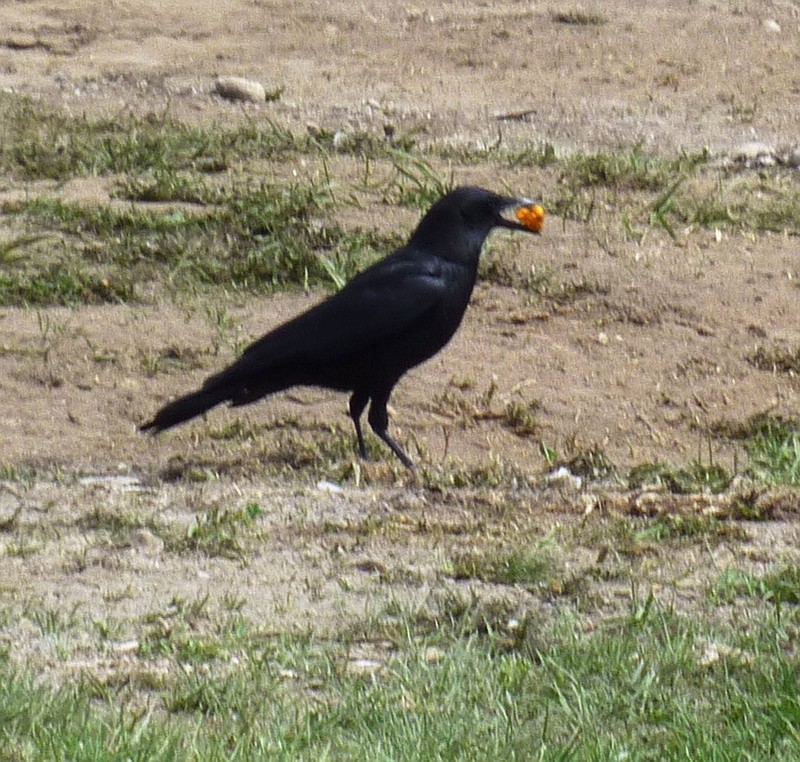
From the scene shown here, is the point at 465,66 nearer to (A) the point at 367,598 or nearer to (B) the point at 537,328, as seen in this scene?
(B) the point at 537,328

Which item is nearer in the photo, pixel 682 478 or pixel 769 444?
pixel 682 478

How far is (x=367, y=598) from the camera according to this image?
5.04 m

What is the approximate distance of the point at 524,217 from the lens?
712 cm

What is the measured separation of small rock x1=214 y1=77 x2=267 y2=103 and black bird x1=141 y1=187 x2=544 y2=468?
3852 mm

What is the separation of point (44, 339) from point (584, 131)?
3.77 metres

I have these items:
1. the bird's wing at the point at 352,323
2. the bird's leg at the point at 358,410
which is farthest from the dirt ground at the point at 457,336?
the bird's wing at the point at 352,323

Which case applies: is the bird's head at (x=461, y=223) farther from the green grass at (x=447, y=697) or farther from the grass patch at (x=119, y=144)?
the grass patch at (x=119, y=144)

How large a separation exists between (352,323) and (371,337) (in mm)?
94

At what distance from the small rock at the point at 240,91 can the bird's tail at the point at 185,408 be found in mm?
4237

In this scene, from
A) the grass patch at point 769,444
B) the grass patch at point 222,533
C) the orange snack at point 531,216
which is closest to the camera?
the grass patch at point 222,533

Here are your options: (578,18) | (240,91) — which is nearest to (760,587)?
(240,91)

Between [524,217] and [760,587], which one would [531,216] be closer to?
[524,217]

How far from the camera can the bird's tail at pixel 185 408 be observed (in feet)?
20.7

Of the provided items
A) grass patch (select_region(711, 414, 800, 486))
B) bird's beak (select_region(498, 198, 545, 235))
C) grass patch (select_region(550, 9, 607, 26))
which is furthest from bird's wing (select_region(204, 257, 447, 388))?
grass patch (select_region(550, 9, 607, 26))
